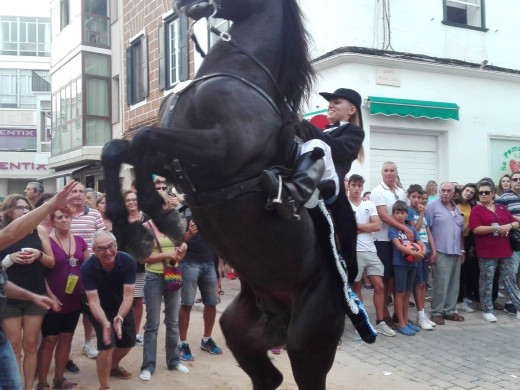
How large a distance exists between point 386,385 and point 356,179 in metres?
2.80

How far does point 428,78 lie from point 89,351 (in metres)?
8.60

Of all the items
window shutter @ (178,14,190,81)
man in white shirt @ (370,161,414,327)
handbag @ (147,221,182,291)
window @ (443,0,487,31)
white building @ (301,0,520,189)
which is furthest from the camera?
window shutter @ (178,14,190,81)

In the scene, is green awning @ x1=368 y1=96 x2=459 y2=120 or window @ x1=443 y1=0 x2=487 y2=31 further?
window @ x1=443 y1=0 x2=487 y2=31

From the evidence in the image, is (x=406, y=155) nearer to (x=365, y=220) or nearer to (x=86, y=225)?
(x=365, y=220)

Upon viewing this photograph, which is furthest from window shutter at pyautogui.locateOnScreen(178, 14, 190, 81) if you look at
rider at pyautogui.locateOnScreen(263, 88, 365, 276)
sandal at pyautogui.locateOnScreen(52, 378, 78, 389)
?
rider at pyautogui.locateOnScreen(263, 88, 365, 276)

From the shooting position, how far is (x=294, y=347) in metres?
2.84

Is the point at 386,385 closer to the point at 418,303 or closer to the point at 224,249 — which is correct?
the point at 418,303

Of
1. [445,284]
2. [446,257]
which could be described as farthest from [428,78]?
[445,284]

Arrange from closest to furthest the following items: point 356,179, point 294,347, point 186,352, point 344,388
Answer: point 294,347
point 344,388
point 186,352
point 356,179

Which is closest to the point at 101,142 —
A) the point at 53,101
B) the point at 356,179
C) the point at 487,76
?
the point at 53,101

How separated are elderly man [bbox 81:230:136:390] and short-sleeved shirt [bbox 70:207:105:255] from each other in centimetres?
124

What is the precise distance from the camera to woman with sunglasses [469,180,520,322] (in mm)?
8461

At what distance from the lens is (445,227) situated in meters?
8.41

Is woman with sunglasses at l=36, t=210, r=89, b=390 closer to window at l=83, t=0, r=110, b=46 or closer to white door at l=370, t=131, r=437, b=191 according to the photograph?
white door at l=370, t=131, r=437, b=191
